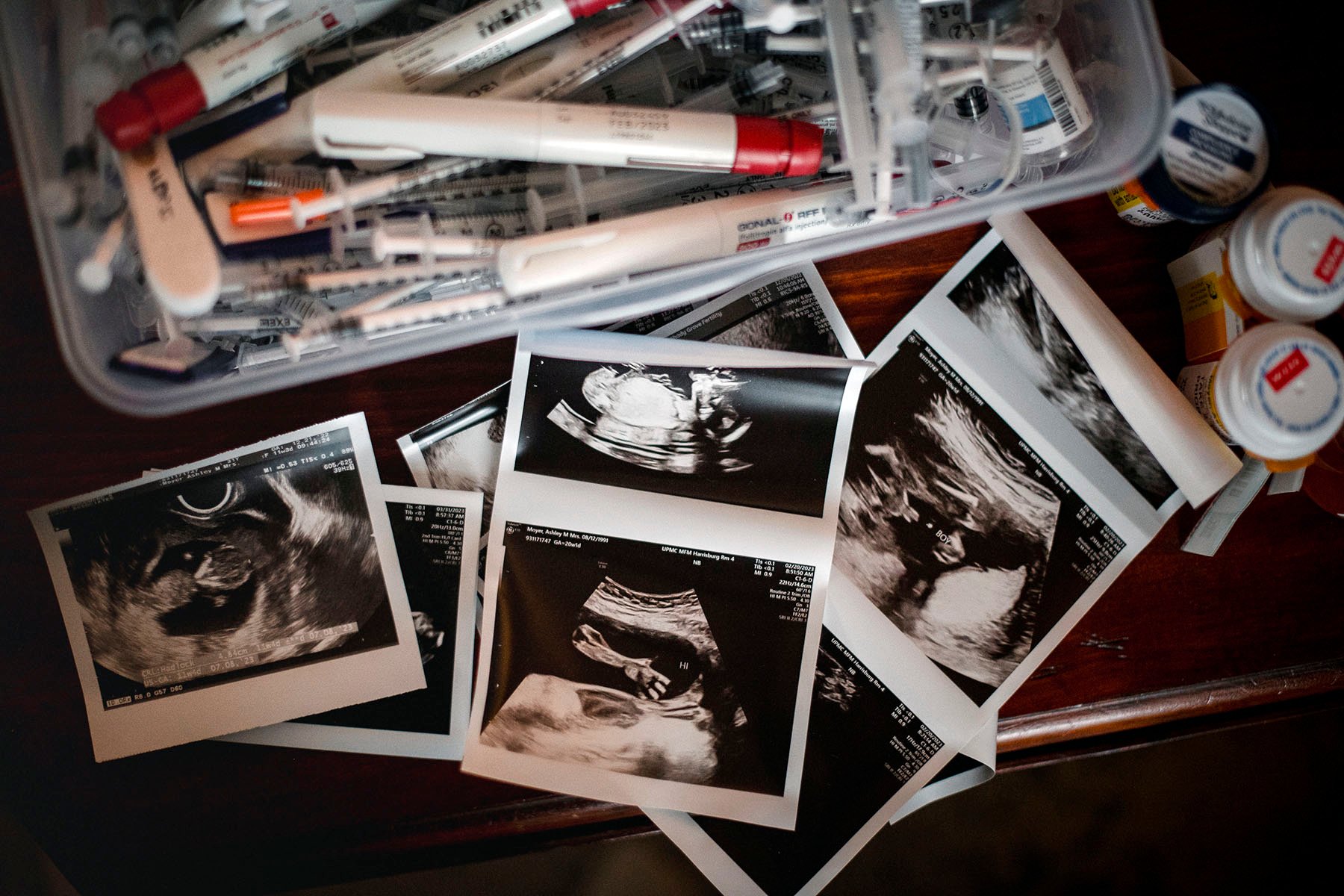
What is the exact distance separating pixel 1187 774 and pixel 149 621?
40.1 inches

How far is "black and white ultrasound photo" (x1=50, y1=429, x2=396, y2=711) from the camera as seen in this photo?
54cm

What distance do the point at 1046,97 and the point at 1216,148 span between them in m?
0.13

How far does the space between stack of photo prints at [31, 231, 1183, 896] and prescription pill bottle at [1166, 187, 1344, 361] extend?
106mm

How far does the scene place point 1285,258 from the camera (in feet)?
1.59

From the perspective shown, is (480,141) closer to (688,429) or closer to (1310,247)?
(688,429)

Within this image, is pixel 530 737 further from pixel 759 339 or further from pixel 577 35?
pixel 577 35

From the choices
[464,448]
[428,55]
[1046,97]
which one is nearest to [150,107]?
[428,55]

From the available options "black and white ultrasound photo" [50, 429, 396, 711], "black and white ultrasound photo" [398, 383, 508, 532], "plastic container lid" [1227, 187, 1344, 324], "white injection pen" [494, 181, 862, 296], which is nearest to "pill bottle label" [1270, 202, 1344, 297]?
"plastic container lid" [1227, 187, 1344, 324]

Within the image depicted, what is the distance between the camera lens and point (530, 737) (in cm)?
55

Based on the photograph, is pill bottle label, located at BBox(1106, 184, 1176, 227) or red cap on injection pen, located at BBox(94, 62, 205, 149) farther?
pill bottle label, located at BBox(1106, 184, 1176, 227)

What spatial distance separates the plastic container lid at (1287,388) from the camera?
490 mm

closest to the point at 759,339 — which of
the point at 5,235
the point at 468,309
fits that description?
the point at 468,309

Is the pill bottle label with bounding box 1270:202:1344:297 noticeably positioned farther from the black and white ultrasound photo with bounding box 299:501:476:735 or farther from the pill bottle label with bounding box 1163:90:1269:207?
the black and white ultrasound photo with bounding box 299:501:476:735

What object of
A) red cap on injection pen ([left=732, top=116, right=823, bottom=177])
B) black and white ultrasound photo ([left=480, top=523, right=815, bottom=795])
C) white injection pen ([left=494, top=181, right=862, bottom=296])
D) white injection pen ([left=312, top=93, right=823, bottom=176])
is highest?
white injection pen ([left=312, top=93, right=823, bottom=176])
